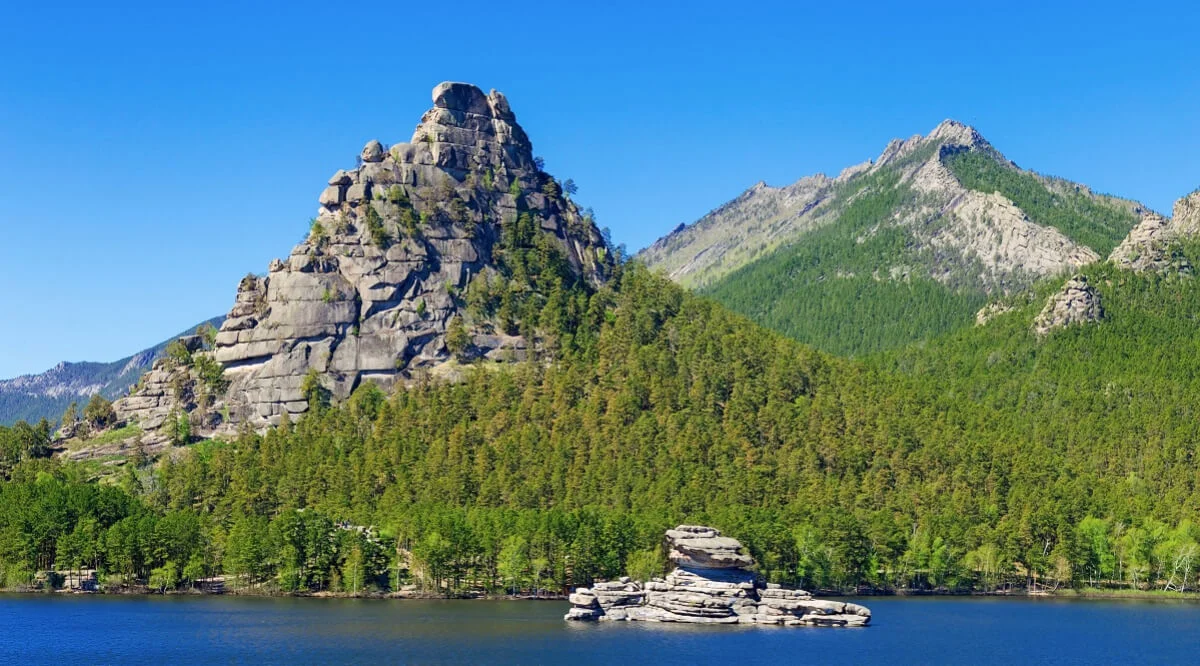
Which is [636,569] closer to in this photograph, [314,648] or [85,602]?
[314,648]

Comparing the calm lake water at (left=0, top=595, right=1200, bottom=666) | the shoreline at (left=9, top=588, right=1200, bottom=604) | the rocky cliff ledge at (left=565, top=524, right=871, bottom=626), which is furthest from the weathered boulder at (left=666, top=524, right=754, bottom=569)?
the shoreline at (left=9, top=588, right=1200, bottom=604)

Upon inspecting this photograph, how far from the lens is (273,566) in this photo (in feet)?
589

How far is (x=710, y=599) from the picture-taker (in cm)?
14812

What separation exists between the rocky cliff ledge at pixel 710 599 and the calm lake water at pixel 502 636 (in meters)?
4.17

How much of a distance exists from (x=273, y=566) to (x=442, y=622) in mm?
47028

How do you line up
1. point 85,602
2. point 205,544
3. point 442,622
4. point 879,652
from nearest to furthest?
point 879,652, point 442,622, point 85,602, point 205,544

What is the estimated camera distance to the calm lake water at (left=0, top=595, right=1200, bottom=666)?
119 metres

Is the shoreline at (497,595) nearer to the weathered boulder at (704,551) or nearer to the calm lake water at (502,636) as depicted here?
the calm lake water at (502,636)

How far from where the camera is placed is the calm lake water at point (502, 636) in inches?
4678

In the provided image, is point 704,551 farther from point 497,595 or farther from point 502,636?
point 497,595

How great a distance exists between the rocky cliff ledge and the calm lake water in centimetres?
417

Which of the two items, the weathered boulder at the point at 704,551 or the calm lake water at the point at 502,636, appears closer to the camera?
the calm lake water at the point at 502,636

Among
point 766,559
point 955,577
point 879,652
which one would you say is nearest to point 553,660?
point 879,652

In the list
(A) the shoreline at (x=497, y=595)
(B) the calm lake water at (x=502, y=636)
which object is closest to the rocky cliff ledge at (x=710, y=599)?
(B) the calm lake water at (x=502, y=636)
